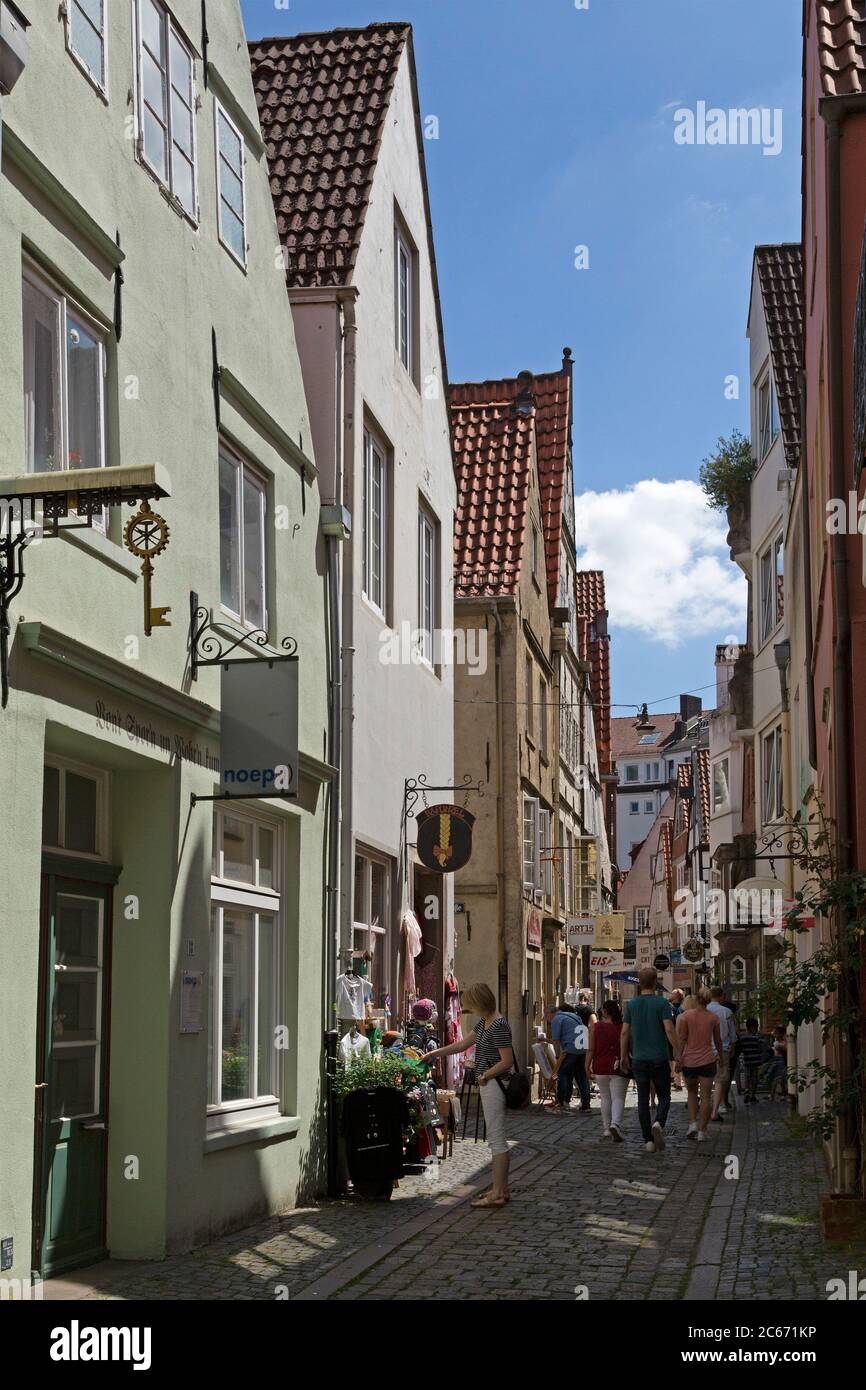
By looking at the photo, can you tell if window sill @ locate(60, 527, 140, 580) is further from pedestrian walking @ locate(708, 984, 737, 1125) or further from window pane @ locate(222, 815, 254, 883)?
pedestrian walking @ locate(708, 984, 737, 1125)

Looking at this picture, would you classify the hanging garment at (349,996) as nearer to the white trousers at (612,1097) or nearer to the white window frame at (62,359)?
the white trousers at (612,1097)

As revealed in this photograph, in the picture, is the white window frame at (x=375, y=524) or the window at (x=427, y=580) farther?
the window at (x=427, y=580)

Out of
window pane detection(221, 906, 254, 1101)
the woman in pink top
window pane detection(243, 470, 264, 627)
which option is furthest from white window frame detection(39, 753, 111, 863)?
the woman in pink top

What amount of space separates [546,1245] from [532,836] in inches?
721

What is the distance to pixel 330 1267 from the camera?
9602mm

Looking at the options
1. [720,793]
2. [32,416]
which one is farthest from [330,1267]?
[720,793]

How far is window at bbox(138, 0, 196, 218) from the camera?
33.7 ft

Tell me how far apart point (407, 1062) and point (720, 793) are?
3110cm

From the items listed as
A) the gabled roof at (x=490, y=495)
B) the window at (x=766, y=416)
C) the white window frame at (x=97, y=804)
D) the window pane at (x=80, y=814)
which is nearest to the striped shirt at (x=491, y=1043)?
the white window frame at (x=97, y=804)

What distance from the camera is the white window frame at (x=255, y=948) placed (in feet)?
36.9

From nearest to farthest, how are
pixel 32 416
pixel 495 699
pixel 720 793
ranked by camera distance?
pixel 32 416
pixel 495 699
pixel 720 793

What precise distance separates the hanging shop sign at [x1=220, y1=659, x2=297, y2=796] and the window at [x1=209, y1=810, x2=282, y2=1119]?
2.66 feet

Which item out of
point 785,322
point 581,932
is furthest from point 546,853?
point 785,322
